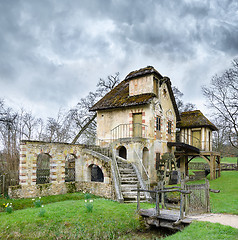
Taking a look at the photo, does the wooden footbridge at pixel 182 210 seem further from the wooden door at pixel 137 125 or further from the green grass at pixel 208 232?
the wooden door at pixel 137 125

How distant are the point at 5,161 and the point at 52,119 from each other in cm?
1246

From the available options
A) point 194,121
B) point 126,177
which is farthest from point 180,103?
point 126,177

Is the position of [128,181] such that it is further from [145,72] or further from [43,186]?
[145,72]

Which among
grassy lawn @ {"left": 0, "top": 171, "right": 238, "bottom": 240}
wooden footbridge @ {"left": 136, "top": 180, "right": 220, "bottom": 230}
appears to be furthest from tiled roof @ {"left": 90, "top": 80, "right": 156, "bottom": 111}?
wooden footbridge @ {"left": 136, "top": 180, "right": 220, "bottom": 230}

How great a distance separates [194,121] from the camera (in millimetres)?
23984

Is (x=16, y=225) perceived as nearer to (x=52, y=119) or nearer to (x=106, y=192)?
(x=106, y=192)

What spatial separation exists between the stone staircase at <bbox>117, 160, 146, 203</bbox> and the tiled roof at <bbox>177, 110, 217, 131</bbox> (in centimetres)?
1149

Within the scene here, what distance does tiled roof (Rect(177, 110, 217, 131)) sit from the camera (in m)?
23.1

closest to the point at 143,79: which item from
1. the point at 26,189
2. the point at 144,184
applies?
the point at 144,184

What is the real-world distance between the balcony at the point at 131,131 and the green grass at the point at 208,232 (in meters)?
9.67

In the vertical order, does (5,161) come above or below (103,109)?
below

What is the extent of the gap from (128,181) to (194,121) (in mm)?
13509

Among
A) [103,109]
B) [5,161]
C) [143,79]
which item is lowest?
[5,161]

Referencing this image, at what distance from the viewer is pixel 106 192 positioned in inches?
524
